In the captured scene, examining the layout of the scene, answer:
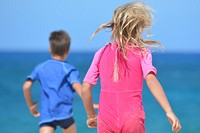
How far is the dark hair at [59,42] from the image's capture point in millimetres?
5469

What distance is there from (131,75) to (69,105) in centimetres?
160

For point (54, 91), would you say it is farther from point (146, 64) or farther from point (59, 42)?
point (146, 64)

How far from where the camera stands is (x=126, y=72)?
3855 mm

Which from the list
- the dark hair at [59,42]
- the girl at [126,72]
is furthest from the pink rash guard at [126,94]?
the dark hair at [59,42]

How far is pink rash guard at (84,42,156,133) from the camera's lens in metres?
3.82

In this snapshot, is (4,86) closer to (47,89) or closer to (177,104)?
(177,104)

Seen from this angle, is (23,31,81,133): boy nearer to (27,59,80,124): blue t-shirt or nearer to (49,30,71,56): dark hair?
(27,59,80,124): blue t-shirt

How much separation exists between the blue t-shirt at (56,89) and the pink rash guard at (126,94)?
1.40m

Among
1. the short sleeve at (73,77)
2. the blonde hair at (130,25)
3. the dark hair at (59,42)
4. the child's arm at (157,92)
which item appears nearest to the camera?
the child's arm at (157,92)

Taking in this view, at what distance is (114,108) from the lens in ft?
12.7

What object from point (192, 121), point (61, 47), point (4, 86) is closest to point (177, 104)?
point (192, 121)

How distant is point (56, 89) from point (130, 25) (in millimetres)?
1548

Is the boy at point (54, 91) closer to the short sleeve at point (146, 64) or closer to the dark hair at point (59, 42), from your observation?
the dark hair at point (59, 42)

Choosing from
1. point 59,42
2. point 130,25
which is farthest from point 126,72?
point 59,42
